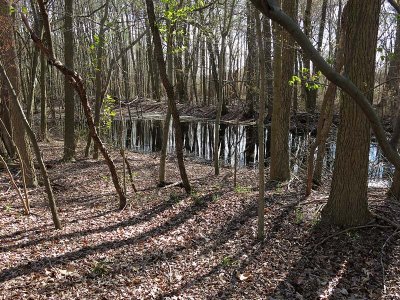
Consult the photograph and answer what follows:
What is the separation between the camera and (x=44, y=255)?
17.5ft

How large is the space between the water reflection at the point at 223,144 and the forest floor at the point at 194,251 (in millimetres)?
5331

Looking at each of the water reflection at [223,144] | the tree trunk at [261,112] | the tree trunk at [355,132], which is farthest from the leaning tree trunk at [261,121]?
the water reflection at [223,144]

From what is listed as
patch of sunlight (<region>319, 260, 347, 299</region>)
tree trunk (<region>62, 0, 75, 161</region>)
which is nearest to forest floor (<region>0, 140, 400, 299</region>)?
patch of sunlight (<region>319, 260, 347, 299</region>)

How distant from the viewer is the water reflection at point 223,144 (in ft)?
43.9

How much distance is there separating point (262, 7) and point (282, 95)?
7.88 metres

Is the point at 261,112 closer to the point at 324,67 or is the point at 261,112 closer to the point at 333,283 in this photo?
the point at 333,283

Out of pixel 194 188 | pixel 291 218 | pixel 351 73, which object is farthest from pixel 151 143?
pixel 351 73

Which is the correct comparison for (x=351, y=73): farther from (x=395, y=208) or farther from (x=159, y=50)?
(x=159, y=50)

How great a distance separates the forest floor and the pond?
4.84 meters

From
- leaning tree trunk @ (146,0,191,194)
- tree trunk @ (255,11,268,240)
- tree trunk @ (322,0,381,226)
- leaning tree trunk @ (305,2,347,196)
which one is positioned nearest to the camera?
tree trunk @ (322,0,381,226)

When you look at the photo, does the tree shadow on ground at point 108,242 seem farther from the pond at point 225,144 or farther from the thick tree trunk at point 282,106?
the pond at point 225,144

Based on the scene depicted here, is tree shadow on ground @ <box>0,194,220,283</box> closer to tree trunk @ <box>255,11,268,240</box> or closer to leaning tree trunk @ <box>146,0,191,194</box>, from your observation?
leaning tree trunk @ <box>146,0,191,194</box>

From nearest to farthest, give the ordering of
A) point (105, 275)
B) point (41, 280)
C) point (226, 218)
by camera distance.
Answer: point (41, 280), point (105, 275), point (226, 218)

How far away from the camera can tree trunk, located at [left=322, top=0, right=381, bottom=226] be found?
209 inches
